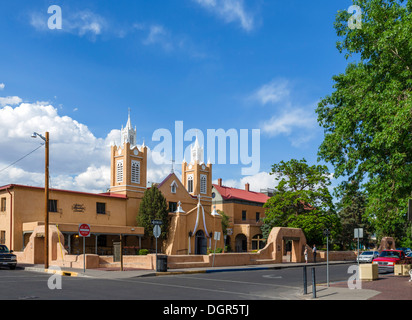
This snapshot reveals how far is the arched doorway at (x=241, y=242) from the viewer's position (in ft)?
200

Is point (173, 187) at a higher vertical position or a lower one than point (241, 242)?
higher

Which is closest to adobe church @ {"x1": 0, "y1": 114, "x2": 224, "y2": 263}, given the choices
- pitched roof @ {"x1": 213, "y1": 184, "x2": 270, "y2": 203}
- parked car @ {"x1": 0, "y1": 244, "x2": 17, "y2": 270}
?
pitched roof @ {"x1": 213, "y1": 184, "x2": 270, "y2": 203}

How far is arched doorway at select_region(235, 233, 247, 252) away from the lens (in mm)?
60844

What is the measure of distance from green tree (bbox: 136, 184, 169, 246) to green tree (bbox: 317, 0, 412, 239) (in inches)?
1004

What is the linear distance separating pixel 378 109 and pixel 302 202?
33.3 meters

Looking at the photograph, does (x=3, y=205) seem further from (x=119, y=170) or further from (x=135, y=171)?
(x=135, y=171)

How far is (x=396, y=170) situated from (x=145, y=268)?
1571 centimetres

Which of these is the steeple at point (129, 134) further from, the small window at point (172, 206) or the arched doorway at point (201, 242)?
the arched doorway at point (201, 242)

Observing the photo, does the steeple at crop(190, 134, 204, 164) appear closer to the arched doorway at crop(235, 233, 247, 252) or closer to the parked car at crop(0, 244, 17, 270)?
the arched doorway at crop(235, 233, 247, 252)

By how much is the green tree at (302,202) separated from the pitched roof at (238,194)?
13.0 m

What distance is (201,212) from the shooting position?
1978 inches

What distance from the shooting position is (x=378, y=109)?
1900 cm

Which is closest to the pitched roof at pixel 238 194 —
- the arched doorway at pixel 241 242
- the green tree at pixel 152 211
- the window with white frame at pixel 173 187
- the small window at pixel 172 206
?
the arched doorway at pixel 241 242

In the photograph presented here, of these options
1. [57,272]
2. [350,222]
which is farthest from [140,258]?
[350,222]
